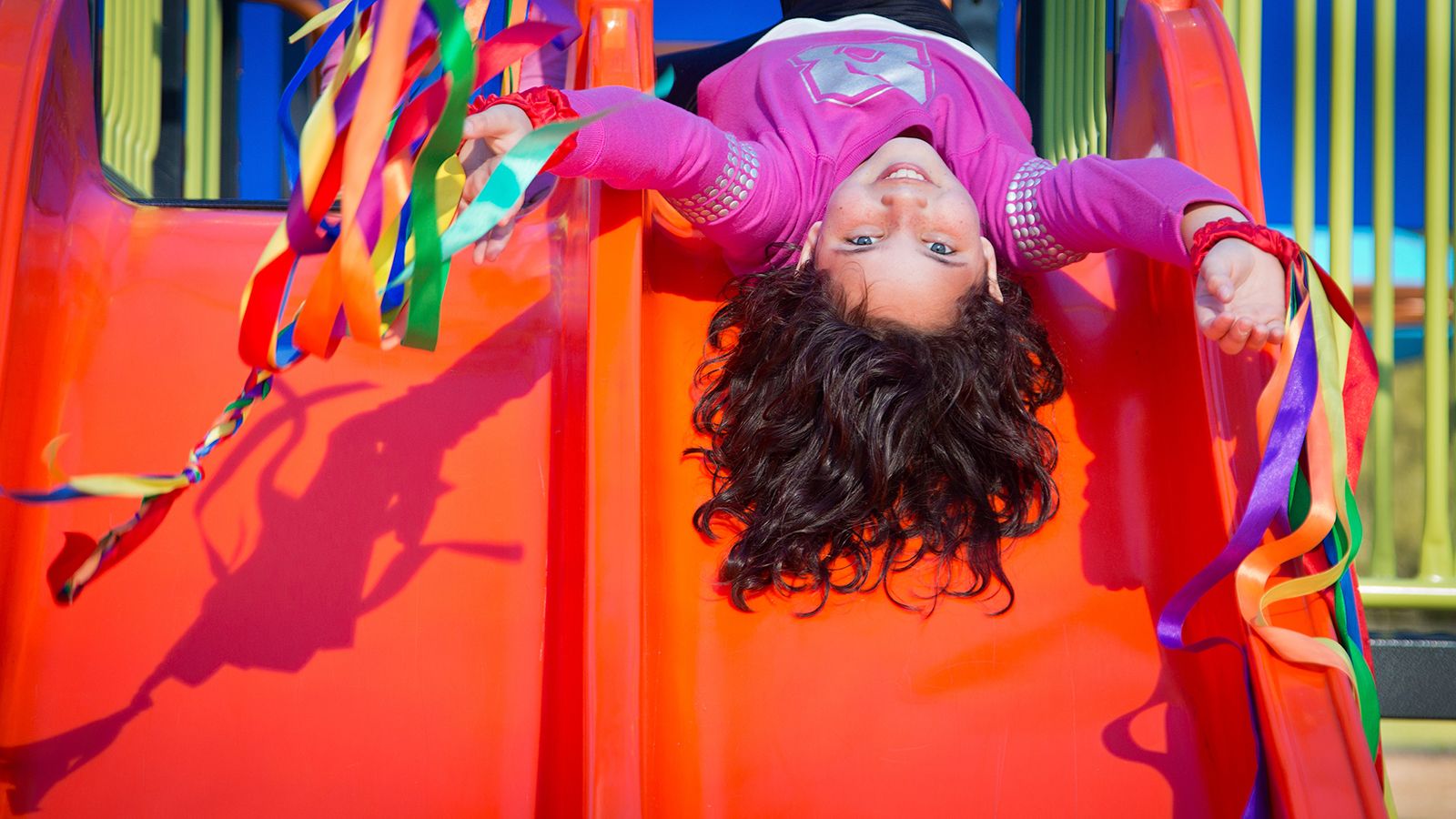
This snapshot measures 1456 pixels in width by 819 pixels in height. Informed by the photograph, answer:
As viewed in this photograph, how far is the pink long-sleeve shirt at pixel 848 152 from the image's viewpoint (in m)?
1.12

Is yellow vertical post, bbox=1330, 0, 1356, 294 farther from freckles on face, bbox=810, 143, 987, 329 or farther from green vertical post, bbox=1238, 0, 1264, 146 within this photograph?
freckles on face, bbox=810, 143, 987, 329

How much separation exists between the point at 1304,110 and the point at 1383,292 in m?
0.31

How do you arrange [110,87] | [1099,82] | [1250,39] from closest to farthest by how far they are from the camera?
[1250,39]
[110,87]
[1099,82]

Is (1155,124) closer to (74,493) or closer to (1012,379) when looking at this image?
(1012,379)

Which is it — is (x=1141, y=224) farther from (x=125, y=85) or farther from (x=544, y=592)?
(x=125, y=85)

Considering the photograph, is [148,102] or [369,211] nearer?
[369,211]

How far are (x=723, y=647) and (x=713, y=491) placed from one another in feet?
0.58

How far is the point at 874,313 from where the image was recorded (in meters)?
1.18

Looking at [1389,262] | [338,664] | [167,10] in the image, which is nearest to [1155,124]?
[1389,262]

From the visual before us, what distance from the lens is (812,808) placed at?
98cm

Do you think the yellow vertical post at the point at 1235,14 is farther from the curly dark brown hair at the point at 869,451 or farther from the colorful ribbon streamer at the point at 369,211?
the colorful ribbon streamer at the point at 369,211

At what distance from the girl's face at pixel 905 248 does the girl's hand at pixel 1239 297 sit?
0.88 feet

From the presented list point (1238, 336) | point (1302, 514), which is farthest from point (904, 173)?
point (1302, 514)

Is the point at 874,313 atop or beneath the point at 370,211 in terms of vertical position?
beneath
